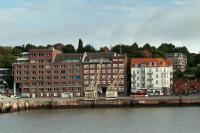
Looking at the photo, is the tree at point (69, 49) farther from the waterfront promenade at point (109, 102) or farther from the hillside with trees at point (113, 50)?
the waterfront promenade at point (109, 102)

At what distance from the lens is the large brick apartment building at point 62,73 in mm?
134000

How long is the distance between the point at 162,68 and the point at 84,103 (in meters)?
32.4

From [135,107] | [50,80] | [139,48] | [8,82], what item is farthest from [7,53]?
[135,107]

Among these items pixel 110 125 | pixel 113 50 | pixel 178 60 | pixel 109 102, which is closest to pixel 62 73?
pixel 109 102

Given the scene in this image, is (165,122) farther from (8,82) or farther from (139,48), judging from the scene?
(139,48)

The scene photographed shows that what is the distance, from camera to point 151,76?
137 meters

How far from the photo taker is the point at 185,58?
199m

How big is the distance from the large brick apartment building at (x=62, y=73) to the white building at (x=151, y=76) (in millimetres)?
3244

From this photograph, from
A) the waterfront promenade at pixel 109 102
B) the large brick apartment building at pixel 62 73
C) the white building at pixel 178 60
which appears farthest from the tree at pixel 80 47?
the waterfront promenade at pixel 109 102

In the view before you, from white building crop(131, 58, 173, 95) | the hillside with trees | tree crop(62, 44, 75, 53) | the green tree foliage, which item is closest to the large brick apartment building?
white building crop(131, 58, 173, 95)

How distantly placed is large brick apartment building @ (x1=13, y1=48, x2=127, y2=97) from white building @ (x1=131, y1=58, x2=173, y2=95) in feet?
10.6

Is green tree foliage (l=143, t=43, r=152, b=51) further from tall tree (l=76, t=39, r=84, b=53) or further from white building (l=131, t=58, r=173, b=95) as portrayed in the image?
white building (l=131, t=58, r=173, b=95)

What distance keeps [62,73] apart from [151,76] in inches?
784

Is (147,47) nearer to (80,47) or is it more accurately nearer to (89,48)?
(89,48)
